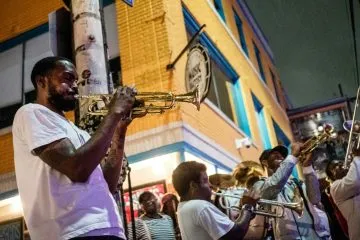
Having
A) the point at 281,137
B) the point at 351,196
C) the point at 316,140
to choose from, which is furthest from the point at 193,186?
the point at 281,137

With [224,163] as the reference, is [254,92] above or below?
above

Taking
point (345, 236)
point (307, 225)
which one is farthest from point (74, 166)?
point (345, 236)

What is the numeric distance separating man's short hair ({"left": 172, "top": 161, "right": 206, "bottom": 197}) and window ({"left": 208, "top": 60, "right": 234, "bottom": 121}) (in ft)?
19.9

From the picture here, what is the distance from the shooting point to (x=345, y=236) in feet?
20.4

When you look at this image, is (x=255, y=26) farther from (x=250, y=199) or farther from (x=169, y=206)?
(x=250, y=199)

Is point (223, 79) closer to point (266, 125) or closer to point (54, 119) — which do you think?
point (266, 125)

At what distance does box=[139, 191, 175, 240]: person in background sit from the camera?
565 centimetres

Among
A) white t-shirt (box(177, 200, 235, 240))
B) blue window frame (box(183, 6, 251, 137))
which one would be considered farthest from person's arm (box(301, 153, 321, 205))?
blue window frame (box(183, 6, 251, 137))

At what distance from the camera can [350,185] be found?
5.39 m

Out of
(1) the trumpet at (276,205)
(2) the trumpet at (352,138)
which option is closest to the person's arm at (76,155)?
(1) the trumpet at (276,205)

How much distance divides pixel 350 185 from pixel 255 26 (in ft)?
46.4

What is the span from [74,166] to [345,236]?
5.49m

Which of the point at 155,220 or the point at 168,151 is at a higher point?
the point at 168,151

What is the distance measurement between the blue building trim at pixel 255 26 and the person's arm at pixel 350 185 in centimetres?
1184
